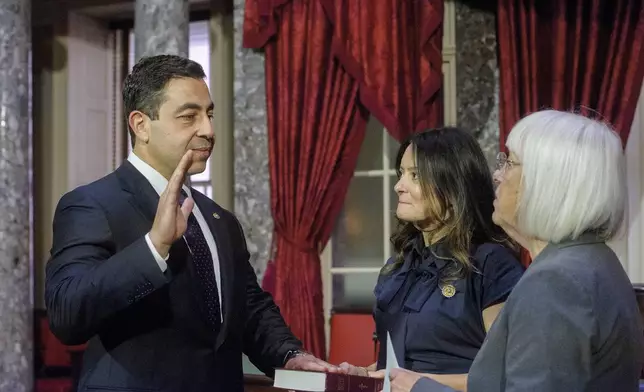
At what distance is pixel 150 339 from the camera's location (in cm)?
187

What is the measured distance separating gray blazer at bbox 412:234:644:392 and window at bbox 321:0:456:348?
144 inches

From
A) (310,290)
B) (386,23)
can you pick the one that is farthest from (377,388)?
(386,23)

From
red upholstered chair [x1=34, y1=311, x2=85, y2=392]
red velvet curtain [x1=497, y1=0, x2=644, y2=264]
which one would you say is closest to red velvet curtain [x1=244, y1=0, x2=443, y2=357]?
red velvet curtain [x1=497, y1=0, x2=644, y2=264]

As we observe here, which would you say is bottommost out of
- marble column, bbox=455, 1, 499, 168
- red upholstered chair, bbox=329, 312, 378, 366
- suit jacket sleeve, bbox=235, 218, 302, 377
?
red upholstered chair, bbox=329, 312, 378, 366

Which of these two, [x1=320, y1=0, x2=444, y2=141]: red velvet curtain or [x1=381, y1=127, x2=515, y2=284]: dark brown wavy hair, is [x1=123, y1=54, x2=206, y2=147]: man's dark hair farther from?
[x1=320, y1=0, x2=444, y2=141]: red velvet curtain

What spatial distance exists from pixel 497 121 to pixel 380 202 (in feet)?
2.93

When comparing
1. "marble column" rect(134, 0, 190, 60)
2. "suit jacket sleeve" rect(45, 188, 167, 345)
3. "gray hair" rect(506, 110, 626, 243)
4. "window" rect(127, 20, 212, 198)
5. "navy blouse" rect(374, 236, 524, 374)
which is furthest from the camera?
"window" rect(127, 20, 212, 198)

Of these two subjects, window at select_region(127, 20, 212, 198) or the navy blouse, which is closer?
the navy blouse

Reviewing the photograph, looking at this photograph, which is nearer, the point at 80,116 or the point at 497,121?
the point at 497,121

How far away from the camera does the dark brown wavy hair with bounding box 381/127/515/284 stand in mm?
2184

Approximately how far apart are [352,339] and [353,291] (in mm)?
391

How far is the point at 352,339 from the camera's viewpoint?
4.85 meters

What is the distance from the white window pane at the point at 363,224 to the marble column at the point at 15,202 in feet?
6.42

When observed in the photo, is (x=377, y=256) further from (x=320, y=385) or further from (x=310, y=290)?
(x=320, y=385)
